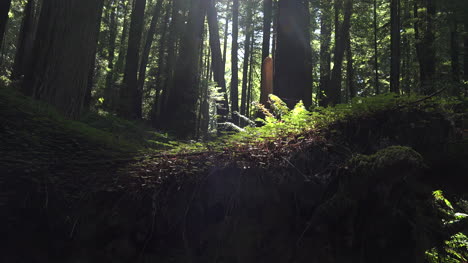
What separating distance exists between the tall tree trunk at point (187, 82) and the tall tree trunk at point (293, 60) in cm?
522

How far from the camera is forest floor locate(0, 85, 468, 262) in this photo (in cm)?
241

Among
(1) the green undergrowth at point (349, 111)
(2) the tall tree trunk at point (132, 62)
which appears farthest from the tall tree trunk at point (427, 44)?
(2) the tall tree trunk at point (132, 62)

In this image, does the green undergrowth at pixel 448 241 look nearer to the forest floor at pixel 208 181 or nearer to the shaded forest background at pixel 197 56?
the forest floor at pixel 208 181

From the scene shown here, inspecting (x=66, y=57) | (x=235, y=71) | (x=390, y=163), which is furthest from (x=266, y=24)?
(x=390, y=163)

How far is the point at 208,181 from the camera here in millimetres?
2637

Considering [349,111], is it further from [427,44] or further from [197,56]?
A: [427,44]

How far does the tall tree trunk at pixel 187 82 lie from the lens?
1055 centimetres

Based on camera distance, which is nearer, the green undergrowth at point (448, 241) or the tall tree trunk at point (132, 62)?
the green undergrowth at point (448, 241)

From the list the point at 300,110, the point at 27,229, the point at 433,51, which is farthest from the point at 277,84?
the point at 433,51

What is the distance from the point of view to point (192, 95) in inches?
430

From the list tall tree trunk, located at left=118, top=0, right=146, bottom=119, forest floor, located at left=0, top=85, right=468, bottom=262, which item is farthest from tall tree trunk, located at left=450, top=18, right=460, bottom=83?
tall tree trunk, located at left=118, top=0, right=146, bottom=119

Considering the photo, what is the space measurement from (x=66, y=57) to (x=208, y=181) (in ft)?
11.6

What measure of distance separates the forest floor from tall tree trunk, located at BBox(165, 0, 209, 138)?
7622 millimetres

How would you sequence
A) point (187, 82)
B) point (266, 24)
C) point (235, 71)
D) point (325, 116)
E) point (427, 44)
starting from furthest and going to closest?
point (235, 71), point (266, 24), point (427, 44), point (187, 82), point (325, 116)
